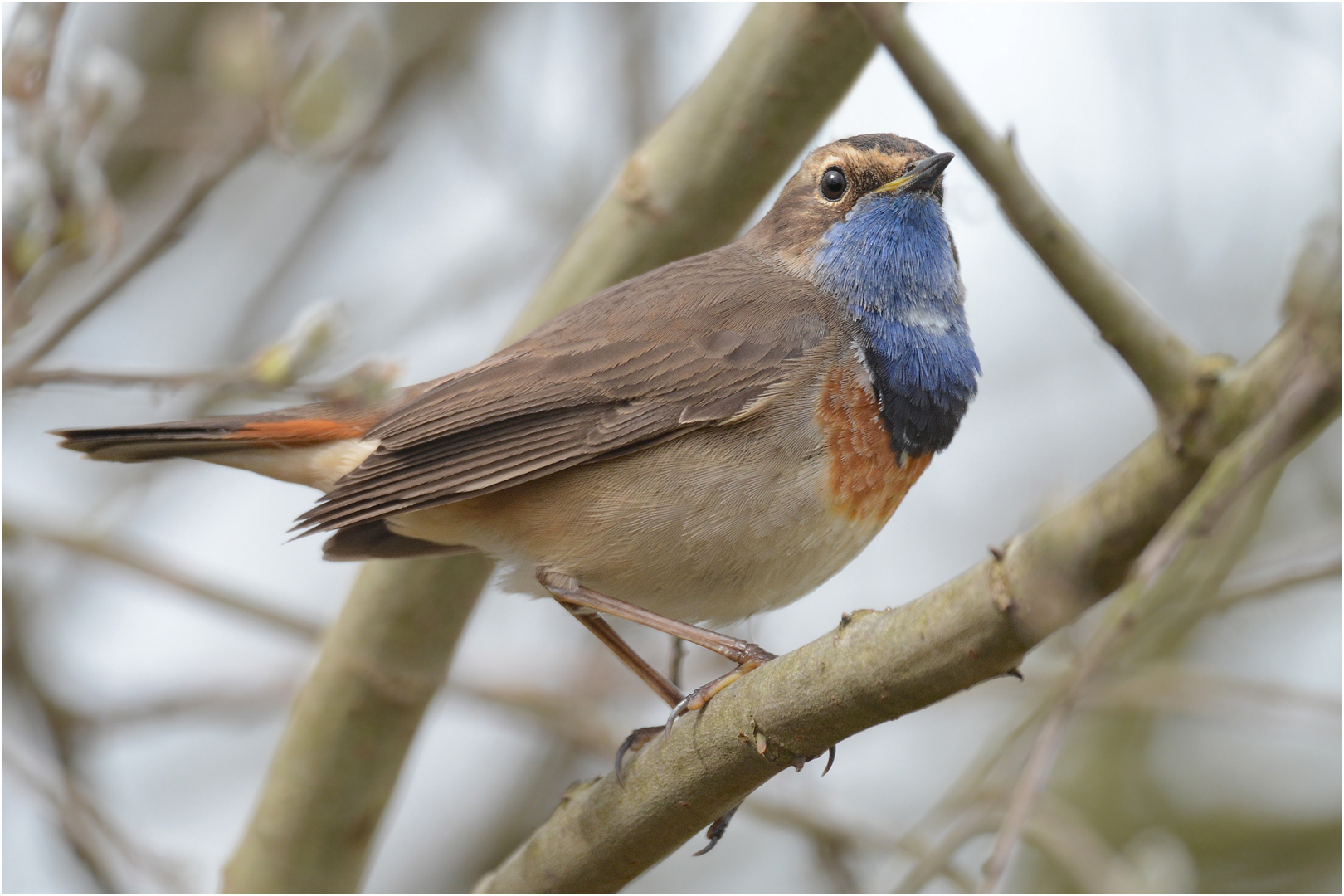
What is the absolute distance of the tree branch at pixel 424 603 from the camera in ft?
15.0

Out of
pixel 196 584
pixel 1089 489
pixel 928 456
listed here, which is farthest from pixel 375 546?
pixel 1089 489

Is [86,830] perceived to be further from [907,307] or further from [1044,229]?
[1044,229]

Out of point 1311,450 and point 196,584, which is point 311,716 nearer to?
point 196,584

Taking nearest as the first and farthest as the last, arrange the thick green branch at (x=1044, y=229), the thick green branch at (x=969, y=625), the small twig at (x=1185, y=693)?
1. the thick green branch at (x=969, y=625)
2. the thick green branch at (x=1044, y=229)
3. the small twig at (x=1185, y=693)

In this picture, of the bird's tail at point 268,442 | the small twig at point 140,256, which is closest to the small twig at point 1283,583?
the bird's tail at point 268,442

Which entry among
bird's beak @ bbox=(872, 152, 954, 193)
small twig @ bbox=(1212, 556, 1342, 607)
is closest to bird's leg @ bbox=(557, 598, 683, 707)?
bird's beak @ bbox=(872, 152, 954, 193)

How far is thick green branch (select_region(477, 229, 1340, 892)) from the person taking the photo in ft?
7.92

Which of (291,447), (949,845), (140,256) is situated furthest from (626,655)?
(140,256)

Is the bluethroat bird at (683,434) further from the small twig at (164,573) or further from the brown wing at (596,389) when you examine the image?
the small twig at (164,573)

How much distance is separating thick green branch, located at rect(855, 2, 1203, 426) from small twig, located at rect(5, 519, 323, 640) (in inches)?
153

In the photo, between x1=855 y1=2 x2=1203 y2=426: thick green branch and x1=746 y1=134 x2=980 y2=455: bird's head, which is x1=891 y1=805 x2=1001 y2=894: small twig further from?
x1=855 y1=2 x2=1203 y2=426: thick green branch

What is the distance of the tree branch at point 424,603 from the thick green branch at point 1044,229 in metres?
1.43

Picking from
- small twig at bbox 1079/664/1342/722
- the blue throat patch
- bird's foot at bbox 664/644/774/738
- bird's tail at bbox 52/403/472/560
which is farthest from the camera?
small twig at bbox 1079/664/1342/722

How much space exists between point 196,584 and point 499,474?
2129mm
